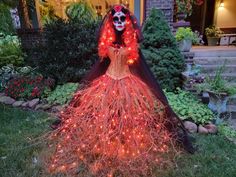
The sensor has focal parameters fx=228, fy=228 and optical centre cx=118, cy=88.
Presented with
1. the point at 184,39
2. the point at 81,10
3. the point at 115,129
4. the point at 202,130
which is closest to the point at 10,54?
the point at 81,10

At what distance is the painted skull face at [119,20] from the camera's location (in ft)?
7.53

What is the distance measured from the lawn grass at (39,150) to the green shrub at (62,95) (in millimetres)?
735

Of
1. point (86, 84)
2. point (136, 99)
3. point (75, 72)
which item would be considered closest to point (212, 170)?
point (136, 99)

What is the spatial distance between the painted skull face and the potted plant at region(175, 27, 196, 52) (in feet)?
9.22

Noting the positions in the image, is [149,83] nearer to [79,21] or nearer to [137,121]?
[137,121]

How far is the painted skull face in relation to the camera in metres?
2.29

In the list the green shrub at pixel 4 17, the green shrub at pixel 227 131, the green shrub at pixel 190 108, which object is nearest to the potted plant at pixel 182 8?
the green shrub at pixel 190 108

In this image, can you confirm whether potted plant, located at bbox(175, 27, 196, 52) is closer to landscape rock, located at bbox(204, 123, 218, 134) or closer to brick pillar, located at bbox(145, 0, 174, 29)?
brick pillar, located at bbox(145, 0, 174, 29)

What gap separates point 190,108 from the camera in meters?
3.52

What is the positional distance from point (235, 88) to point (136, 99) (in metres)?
1.82

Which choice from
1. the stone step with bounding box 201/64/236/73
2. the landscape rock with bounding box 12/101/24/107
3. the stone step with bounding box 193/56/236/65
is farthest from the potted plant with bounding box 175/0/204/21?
the landscape rock with bounding box 12/101/24/107

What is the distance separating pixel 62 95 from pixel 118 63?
225 centimetres

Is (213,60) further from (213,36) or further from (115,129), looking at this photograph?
(115,129)

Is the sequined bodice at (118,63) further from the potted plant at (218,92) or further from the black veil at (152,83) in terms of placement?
the potted plant at (218,92)
